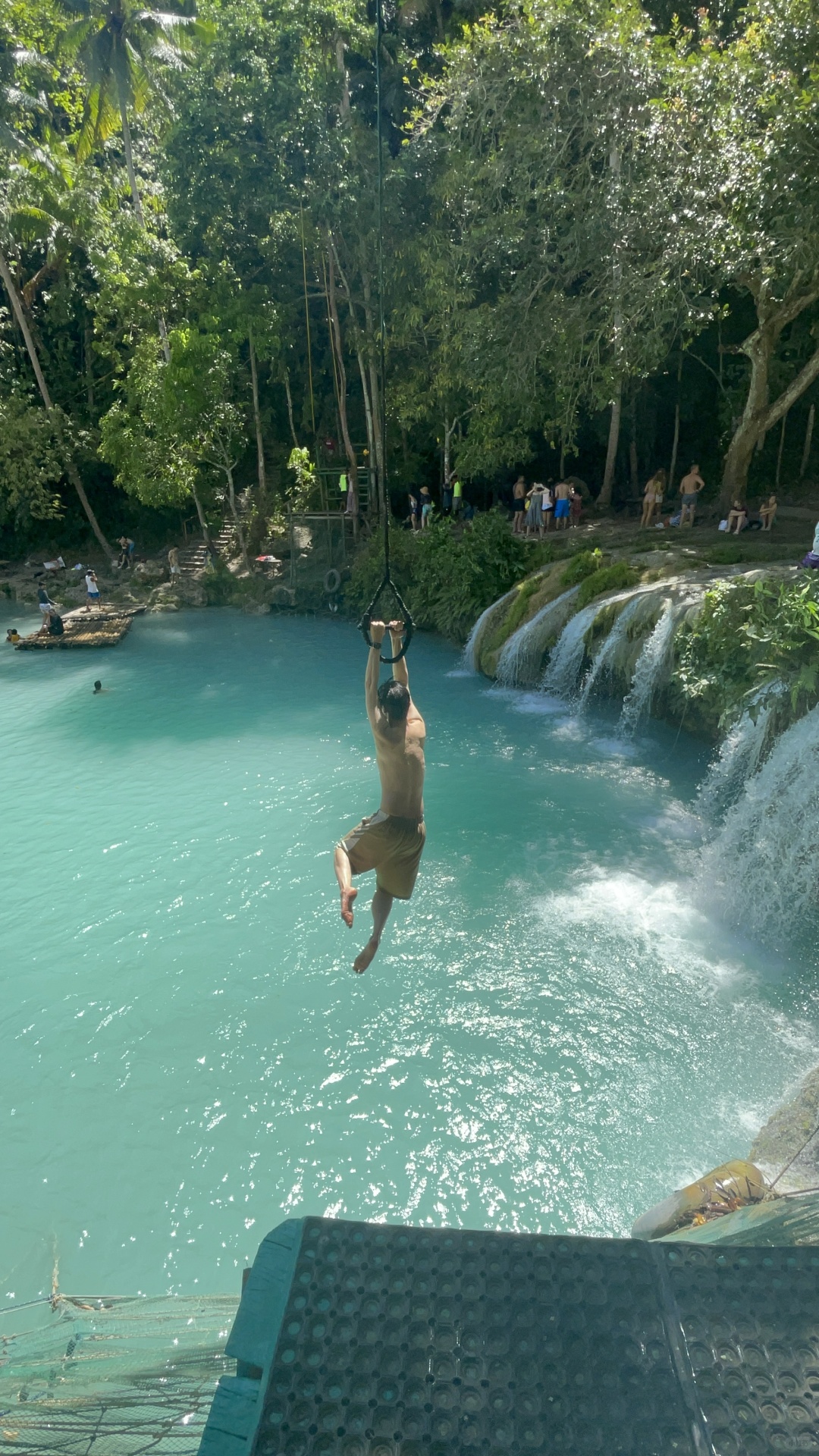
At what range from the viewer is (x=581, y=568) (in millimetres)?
14562

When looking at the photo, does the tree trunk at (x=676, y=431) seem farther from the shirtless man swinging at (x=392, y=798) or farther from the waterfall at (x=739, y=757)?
the shirtless man swinging at (x=392, y=798)

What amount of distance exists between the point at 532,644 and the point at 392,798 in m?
9.56

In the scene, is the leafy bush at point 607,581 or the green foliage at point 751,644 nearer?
the green foliage at point 751,644

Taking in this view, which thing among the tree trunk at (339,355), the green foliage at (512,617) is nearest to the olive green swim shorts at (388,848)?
the green foliage at (512,617)

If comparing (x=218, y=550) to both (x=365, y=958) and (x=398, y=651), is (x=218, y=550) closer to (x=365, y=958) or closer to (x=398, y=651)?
(x=398, y=651)

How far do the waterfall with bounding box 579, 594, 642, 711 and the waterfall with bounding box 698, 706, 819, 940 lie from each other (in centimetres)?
379

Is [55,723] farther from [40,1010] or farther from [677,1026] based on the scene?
[677,1026]

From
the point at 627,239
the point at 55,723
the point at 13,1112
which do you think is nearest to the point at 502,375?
the point at 627,239

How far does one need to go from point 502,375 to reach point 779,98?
6079mm

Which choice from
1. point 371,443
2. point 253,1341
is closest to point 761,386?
point 371,443

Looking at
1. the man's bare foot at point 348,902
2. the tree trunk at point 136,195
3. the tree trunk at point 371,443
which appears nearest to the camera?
the man's bare foot at point 348,902

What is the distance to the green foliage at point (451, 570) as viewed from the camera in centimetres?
1664

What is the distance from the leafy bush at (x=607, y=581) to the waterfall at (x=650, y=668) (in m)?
1.66

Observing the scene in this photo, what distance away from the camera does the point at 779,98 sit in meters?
11.6
